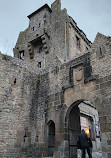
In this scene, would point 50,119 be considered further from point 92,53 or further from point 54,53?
point 54,53

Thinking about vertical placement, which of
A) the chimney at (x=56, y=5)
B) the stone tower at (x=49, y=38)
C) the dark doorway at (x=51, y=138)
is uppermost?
the chimney at (x=56, y=5)

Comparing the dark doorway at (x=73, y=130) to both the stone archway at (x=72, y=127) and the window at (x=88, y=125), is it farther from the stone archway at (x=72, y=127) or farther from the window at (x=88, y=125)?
the window at (x=88, y=125)

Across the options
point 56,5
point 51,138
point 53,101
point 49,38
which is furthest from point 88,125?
point 56,5

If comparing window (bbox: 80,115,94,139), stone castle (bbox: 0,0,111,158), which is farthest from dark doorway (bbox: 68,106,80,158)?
window (bbox: 80,115,94,139)

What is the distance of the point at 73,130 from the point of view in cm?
691

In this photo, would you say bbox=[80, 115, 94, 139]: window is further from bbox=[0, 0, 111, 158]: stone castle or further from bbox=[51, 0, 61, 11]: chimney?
bbox=[51, 0, 61, 11]: chimney

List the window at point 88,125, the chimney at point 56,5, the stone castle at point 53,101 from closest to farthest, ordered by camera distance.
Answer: the stone castle at point 53,101 < the window at point 88,125 < the chimney at point 56,5

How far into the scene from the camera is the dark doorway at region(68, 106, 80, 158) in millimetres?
6497

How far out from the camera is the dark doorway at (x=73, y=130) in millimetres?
6497

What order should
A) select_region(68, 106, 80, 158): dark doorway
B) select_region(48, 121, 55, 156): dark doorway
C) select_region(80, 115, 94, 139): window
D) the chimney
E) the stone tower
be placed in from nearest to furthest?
select_region(68, 106, 80, 158): dark doorway
select_region(48, 121, 55, 156): dark doorway
select_region(80, 115, 94, 139): window
the stone tower
the chimney

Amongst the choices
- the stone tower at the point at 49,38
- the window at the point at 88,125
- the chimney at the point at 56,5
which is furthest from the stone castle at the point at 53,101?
the chimney at the point at 56,5

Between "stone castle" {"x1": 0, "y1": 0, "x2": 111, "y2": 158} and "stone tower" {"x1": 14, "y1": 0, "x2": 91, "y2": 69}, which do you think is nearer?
"stone castle" {"x1": 0, "y1": 0, "x2": 111, "y2": 158}

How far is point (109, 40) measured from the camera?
627cm

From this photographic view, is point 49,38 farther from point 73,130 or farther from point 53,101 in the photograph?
point 73,130
